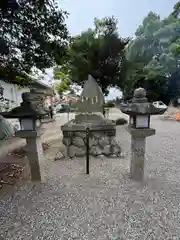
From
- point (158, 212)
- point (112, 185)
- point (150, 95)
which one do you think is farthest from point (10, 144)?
point (150, 95)

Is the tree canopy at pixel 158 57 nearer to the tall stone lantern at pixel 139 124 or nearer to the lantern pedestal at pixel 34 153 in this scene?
the tall stone lantern at pixel 139 124

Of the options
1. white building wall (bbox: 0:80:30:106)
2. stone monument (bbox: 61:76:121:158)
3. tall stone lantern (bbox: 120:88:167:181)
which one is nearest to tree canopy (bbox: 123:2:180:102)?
Answer: white building wall (bbox: 0:80:30:106)

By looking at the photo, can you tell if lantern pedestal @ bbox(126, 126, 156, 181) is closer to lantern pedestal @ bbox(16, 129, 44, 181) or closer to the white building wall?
lantern pedestal @ bbox(16, 129, 44, 181)

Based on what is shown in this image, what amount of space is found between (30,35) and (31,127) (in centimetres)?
189

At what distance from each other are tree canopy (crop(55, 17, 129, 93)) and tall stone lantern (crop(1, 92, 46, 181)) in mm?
6583

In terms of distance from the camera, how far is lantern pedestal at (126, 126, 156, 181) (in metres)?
3.12

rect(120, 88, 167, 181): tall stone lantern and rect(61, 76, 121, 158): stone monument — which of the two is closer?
rect(120, 88, 167, 181): tall stone lantern

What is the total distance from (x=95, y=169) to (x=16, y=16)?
3.32m

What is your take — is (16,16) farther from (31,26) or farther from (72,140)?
(72,140)

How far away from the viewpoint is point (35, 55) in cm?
399

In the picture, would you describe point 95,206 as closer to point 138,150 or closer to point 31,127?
point 138,150

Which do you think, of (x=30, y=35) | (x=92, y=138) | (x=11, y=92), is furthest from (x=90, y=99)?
(x=11, y=92)

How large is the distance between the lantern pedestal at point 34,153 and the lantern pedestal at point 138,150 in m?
1.67

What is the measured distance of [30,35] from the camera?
3643 mm
